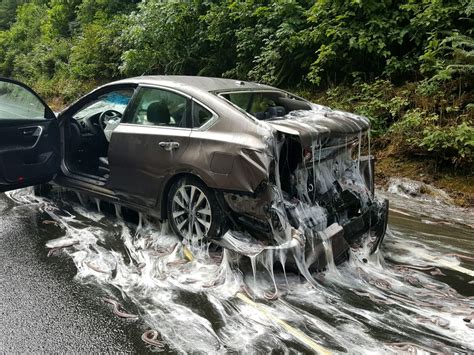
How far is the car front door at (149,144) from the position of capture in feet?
14.1

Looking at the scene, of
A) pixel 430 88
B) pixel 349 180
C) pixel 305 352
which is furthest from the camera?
pixel 430 88

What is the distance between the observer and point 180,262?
13.6ft

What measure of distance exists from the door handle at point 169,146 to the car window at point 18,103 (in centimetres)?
182

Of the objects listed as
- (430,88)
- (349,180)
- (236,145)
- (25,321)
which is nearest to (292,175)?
(236,145)

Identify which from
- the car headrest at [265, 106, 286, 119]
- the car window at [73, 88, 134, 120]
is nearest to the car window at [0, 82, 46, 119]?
the car window at [73, 88, 134, 120]

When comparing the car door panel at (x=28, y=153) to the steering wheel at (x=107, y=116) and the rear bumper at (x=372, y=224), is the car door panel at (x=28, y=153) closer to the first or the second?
the steering wheel at (x=107, y=116)

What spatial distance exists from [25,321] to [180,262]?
54.2 inches

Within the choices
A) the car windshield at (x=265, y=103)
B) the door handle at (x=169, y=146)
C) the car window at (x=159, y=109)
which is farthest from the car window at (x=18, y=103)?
the car windshield at (x=265, y=103)

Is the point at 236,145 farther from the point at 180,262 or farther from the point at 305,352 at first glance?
the point at 305,352

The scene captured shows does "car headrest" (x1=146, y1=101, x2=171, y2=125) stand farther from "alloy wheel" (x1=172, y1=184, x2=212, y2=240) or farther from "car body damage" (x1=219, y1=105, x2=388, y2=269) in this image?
"car body damage" (x1=219, y1=105, x2=388, y2=269)

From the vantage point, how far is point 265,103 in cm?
478

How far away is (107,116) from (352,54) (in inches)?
201

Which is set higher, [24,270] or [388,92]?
[388,92]

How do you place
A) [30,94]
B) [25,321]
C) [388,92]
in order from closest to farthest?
1. [25,321]
2. [30,94]
3. [388,92]
